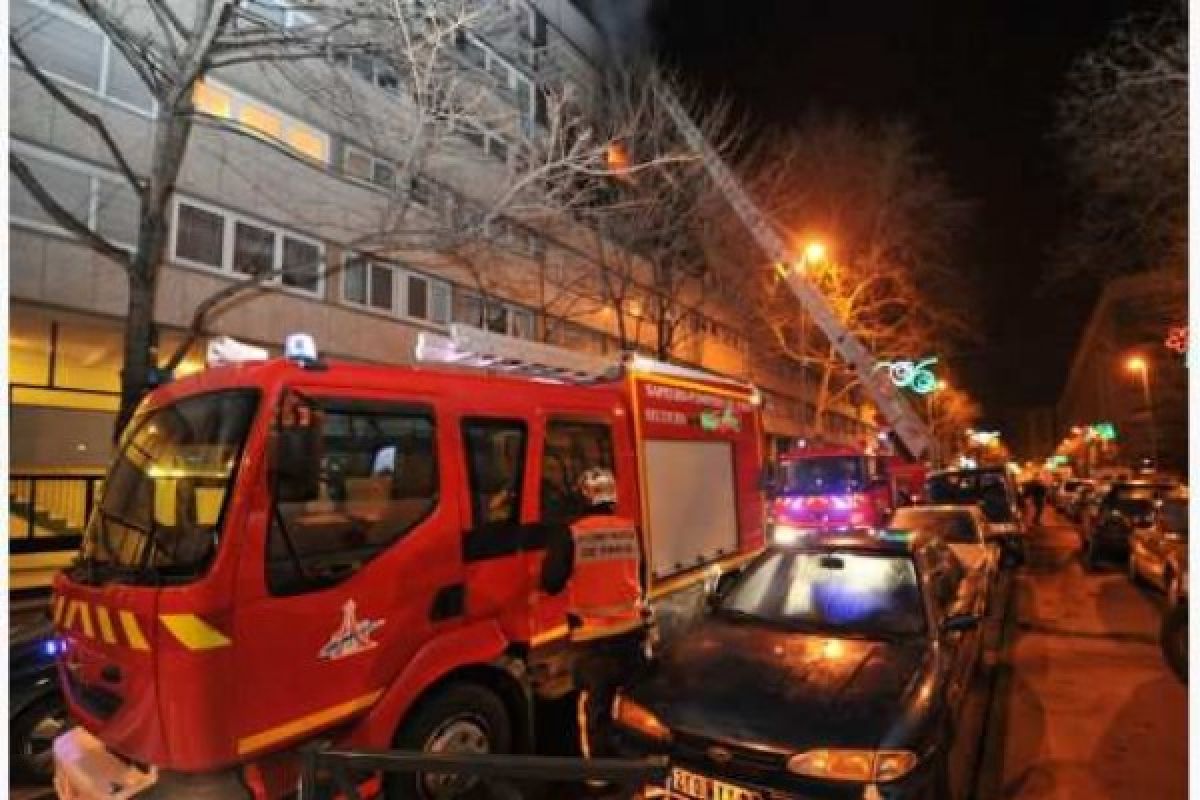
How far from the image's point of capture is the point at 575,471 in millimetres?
5629

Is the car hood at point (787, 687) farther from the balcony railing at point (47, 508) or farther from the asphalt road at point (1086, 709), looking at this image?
the balcony railing at point (47, 508)

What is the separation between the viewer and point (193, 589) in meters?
3.48

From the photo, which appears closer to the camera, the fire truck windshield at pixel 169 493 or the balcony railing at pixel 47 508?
the fire truck windshield at pixel 169 493

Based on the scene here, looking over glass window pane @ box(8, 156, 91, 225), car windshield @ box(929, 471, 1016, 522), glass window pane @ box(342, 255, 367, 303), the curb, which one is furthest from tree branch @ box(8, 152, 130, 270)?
car windshield @ box(929, 471, 1016, 522)

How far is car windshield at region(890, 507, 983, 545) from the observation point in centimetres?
1134

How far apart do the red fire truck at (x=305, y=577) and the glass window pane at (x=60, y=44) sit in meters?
9.14

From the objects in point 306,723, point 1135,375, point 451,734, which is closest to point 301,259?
point 451,734

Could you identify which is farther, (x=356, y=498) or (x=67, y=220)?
(x=67, y=220)

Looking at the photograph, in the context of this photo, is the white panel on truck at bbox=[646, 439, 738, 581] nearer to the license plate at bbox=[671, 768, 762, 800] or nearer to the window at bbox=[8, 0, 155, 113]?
the license plate at bbox=[671, 768, 762, 800]

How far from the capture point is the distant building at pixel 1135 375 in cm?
1861

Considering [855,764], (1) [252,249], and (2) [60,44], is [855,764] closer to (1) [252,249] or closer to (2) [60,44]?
(1) [252,249]

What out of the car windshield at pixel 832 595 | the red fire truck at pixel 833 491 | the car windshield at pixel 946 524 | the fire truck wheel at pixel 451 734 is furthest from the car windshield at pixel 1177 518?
the red fire truck at pixel 833 491

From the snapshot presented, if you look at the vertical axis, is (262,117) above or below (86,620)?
above

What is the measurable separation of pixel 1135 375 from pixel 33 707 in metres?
64.8
